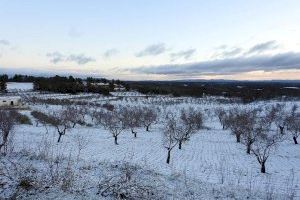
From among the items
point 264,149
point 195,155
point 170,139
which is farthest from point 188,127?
point 170,139

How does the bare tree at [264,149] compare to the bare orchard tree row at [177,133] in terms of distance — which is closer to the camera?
the bare tree at [264,149]

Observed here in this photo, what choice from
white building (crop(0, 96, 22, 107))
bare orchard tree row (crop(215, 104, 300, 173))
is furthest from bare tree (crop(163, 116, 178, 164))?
white building (crop(0, 96, 22, 107))

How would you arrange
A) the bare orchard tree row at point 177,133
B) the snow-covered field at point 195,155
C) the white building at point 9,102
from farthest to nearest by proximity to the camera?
the white building at point 9,102, the bare orchard tree row at point 177,133, the snow-covered field at point 195,155

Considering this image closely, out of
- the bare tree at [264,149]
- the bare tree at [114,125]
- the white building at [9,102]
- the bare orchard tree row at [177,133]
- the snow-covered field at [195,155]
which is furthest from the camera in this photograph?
the white building at [9,102]

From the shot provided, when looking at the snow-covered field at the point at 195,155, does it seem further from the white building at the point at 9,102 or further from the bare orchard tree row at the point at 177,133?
the white building at the point at 9,102

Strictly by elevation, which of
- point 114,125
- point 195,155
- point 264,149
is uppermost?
point 114,125

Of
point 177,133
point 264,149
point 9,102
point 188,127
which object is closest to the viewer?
point 264,149

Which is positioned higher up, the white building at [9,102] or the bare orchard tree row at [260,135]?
the white building at [9,102]

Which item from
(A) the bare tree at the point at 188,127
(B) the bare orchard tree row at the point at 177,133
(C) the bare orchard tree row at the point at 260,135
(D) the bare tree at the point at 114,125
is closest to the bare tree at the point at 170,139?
(B) the bare orchard tree row at the point at 177,133

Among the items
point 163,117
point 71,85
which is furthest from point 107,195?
point 71,85

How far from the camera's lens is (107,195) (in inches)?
289

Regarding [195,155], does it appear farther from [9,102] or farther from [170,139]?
[9,102]

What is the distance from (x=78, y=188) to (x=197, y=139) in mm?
47432

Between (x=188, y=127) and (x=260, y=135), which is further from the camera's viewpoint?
(x=188, y=127)
